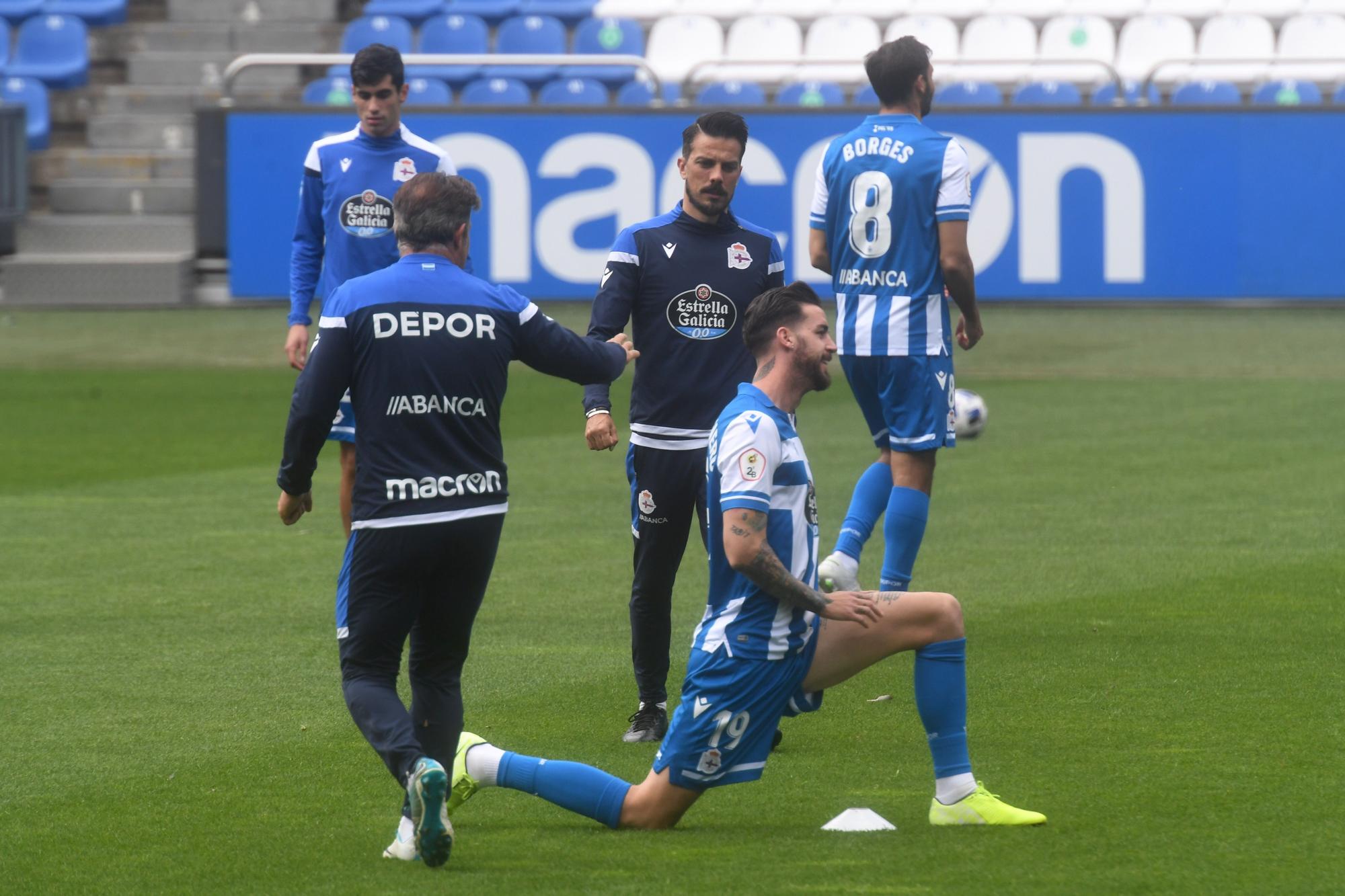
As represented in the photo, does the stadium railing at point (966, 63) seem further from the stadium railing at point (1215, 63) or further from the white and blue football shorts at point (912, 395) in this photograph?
the white and blue football shorts at point (912, 395)

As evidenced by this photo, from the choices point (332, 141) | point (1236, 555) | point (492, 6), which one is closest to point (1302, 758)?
point (1236, 555)

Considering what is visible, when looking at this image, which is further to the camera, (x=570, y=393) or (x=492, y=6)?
(x=492, y=6)

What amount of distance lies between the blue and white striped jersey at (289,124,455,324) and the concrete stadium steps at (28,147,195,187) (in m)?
15.0

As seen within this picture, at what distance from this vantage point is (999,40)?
79.4 ft

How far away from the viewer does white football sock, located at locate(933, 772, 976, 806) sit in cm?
521

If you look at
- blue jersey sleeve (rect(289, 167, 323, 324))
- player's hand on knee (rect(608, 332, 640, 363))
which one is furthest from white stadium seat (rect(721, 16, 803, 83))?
player's hand on knee (rect(608, 332, 640, 363))

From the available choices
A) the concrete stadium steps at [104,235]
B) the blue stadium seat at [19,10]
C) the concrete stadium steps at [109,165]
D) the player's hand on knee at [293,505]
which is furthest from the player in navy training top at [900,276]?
the blue stadium seat at [19,10]

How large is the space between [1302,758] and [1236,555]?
3.67 metres

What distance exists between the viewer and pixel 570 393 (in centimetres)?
1683

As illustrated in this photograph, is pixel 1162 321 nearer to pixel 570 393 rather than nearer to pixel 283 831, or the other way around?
pixel 570 393

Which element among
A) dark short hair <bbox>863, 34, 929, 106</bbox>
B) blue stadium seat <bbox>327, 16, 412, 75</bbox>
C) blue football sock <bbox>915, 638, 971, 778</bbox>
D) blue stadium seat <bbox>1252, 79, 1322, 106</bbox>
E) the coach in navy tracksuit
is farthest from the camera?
blue stadium seat <bbox>327, 16, 412, 75</bbox>

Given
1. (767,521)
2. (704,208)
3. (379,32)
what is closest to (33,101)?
(379,32)

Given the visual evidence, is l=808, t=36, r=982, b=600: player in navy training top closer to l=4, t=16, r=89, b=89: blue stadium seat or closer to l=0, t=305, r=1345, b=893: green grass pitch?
l=0, t=305, r=1345, b=893: green grass pitch

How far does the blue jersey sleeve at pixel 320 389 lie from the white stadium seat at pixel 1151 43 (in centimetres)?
1992
